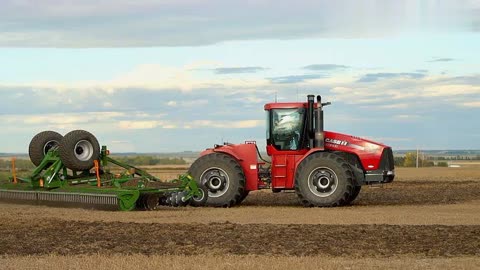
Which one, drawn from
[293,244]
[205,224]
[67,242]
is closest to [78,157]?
[205,224]

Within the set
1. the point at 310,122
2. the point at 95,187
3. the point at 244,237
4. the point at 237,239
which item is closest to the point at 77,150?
the point at 95,187

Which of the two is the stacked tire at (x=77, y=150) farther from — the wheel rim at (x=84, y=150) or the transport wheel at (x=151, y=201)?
the transport wheel at (x=151, y=201)

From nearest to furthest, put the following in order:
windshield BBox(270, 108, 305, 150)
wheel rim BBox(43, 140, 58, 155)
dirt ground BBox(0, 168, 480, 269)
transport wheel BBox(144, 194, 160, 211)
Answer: dirt ground BBox(0, 168, 480, 269) < transport wheel BBox(144, 194, 160, 211) < windshield BBox(270, 108, 305, 150) < wheel rim BBox(43, 140, 58, 155)

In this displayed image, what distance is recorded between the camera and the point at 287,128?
24.1m

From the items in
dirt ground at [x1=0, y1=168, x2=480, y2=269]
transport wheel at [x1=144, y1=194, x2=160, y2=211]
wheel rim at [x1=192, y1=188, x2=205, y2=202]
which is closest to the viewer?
dirt ground at [x1=0, y1=168, x2=480, y2=269]

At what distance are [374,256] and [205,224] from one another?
5.45m

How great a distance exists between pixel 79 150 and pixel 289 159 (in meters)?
5.74

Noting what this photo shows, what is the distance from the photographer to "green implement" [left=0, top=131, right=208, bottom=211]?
2233 centimetres

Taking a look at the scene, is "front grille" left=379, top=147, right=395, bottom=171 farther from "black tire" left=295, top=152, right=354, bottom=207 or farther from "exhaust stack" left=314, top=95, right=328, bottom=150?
"exhaust stack" left=314, top=95, right=328, bottom=150

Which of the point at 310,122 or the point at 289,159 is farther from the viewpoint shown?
the point at 289,159

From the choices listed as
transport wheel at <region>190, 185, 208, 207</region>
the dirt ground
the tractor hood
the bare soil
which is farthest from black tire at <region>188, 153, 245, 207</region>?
the bare soil

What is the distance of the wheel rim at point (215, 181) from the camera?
24.0m

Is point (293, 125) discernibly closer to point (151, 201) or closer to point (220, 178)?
point (220, 178)

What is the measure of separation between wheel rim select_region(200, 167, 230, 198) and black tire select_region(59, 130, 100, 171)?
3.11 meters
